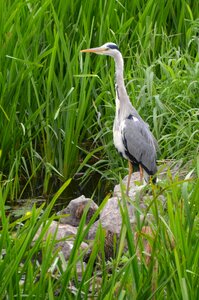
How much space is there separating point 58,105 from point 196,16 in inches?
66.5

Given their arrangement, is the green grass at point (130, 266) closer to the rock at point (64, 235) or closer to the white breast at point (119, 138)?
the rock at point (64, 235)

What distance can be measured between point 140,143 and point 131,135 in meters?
0.07

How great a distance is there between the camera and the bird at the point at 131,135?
6.05 meters

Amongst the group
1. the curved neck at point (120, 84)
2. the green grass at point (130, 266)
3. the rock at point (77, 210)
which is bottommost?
the rock at point (77, 210)

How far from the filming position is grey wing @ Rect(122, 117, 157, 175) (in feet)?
19.8

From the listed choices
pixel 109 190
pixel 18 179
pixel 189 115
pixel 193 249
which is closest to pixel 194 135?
pixel 189 115

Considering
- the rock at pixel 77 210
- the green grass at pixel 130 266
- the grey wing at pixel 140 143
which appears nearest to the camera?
the green grass at pixel 130 266

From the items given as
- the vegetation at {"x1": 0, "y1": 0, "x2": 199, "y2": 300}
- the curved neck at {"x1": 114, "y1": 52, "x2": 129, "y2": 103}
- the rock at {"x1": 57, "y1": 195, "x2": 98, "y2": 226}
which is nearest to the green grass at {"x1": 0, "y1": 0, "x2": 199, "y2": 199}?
the vegetation at {"x1": 0, "y1": 0, "x2": 199, "y2": 300}

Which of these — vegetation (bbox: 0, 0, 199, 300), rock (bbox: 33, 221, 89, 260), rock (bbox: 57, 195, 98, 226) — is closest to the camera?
rock (bbox: 33, 221, 89, 260)

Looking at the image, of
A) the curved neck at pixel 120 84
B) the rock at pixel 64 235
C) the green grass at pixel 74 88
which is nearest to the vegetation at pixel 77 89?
the green grass at pixel 74 88

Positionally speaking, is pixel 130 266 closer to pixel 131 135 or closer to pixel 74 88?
pixel 131 135

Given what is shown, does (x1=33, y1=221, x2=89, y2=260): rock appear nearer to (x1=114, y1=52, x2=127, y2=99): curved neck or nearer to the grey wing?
the grey wing

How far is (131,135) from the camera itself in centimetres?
608

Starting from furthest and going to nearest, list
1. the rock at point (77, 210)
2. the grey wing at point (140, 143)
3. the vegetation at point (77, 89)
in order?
the vegetation at point (77, 89) → the grey wing at point (140, 143) → the rock at point (77, 210)
